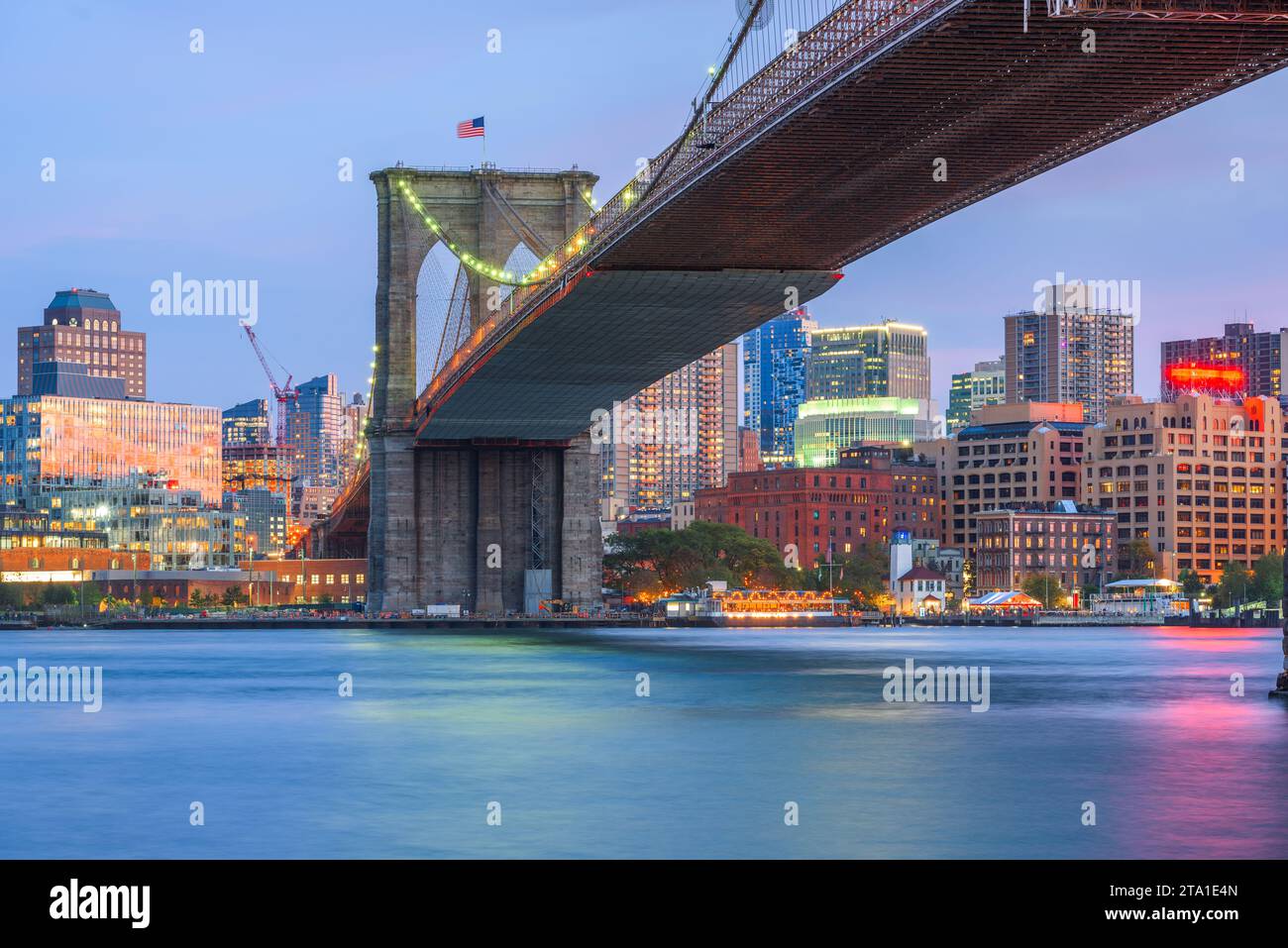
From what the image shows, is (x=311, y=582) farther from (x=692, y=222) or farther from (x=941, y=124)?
(x=941, y=124)

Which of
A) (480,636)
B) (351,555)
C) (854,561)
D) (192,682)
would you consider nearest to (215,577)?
(351,555)

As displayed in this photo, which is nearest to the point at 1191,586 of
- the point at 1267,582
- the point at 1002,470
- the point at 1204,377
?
the point at 1267,582

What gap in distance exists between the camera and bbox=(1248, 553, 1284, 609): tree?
5507 inches

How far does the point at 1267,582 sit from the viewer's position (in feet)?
461

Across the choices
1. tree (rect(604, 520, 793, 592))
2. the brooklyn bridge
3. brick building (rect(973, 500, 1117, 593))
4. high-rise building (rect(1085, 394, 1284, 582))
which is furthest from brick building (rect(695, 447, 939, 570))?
the brooklyn bridge

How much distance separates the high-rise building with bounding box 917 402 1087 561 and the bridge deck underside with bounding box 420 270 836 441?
290 ft

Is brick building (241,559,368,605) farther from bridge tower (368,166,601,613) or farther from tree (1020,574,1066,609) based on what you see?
tree (1020,574,1066,609)

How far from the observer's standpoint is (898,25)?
108ft

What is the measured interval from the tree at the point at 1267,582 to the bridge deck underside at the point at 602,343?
214ft

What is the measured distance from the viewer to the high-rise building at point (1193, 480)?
552ft

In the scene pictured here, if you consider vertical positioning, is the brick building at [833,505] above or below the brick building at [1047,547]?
above

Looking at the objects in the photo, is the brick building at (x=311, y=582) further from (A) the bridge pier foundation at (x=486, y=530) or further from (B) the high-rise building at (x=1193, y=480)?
(B) the high-rise building at (x=1193, y=480)

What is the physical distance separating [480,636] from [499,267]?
1890 cm

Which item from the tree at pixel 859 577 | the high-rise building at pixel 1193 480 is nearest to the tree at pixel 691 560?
the tree at pixel 859 577
